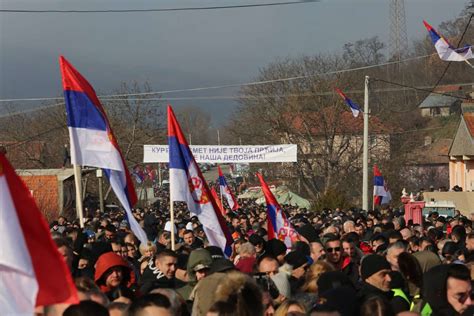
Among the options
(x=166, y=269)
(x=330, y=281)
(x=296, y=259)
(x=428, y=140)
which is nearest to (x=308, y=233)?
(x=296, y=259)

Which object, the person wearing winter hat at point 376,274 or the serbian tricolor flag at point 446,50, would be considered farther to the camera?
the serbian tricolor flag at point 446,50

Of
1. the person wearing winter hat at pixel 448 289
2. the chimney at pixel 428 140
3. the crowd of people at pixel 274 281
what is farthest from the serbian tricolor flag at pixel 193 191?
the chimney at pixel 428 140

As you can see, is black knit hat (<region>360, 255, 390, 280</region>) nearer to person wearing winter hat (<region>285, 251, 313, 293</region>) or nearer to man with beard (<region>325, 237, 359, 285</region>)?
person wearing winter hat (<region>285, 251, 313, 293</region>)

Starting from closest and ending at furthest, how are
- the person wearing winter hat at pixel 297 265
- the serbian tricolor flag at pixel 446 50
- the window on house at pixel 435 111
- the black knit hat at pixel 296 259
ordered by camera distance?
the person wearing winter hat at pixel 297 265 < the black knit hat at pixel 296 259 < the serbian tricolor flag at pixel 446 50 < the window on house at pixel 435 111

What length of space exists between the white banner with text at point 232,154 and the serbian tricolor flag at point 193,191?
74.0 ft

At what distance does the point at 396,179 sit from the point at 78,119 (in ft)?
154

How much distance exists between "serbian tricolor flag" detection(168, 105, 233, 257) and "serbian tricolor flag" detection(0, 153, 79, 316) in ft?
22.0

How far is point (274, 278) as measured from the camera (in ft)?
30.3

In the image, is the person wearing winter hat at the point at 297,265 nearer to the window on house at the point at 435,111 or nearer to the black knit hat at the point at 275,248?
the black knit hat at the point at 275,248

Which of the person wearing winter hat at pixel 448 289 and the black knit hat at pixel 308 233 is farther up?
the person wearing winter hat at pixel 448 289

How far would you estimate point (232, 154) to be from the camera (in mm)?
36281

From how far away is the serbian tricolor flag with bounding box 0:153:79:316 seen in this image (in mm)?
4953

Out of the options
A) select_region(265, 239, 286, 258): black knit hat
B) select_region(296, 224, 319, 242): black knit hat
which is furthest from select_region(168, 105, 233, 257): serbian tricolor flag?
select_region(296, 224, 319, 242): black knit hat

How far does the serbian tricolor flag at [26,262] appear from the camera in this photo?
16.3 feet
